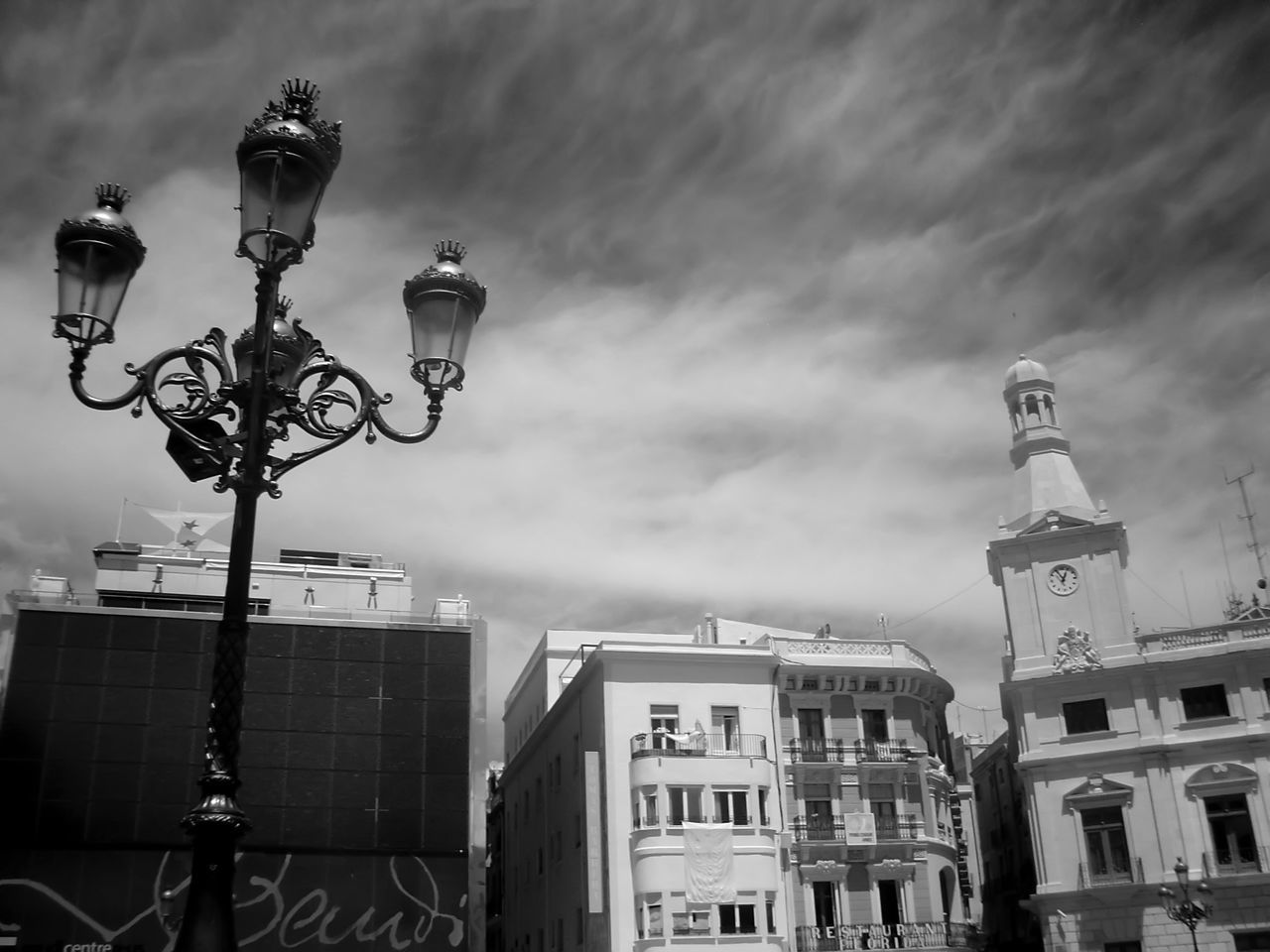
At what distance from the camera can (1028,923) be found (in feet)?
197

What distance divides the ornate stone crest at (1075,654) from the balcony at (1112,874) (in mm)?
7239

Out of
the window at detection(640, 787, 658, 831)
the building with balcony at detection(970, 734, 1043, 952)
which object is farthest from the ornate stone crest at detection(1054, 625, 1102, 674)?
the window at detection(640, 787, 658, 831)

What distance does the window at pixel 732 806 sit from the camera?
4216 cm

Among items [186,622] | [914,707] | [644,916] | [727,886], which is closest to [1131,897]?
[914,707]

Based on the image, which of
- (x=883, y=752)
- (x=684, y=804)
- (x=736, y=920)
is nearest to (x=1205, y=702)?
(x=883, y=752)

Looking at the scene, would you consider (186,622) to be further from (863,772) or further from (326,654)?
(863,772)

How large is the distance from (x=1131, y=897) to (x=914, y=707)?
10.2 m

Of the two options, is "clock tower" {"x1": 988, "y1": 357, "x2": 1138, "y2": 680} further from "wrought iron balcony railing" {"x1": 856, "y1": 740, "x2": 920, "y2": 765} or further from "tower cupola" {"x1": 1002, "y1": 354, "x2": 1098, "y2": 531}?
"wrought iron balcony railing" {"x1": 856, "y1": 740, "x2": 920, "y2": 765}

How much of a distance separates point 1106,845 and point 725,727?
50.2 feet

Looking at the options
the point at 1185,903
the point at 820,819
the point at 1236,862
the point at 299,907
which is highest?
the point at 820,819

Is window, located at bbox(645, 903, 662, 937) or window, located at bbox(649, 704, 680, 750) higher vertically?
window, located at bbox(649, 704, 680, 750)

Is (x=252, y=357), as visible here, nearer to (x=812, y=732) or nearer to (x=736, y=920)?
(x=736, y=920)

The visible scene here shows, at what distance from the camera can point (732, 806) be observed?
4234cm

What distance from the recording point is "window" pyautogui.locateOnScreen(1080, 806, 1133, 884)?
4503cm
